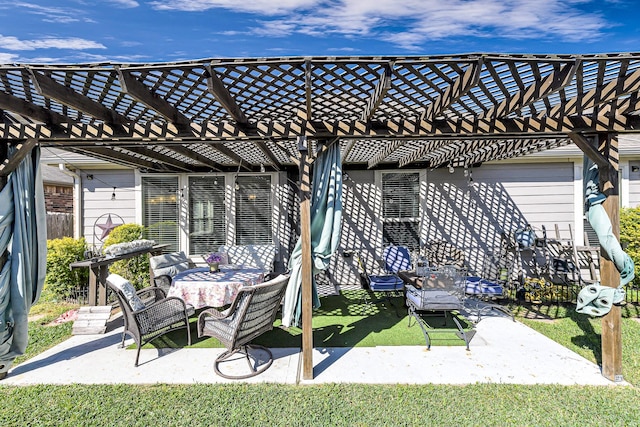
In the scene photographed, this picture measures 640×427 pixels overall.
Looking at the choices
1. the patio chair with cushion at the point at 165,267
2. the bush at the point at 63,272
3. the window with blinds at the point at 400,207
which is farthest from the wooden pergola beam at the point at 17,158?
the window with blinds at the point at 400,207

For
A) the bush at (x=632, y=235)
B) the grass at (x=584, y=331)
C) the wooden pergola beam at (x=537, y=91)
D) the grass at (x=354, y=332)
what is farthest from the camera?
the bush at (x=632, y=235)

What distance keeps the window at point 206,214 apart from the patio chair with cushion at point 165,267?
1039 mm

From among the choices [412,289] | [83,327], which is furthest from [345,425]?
[83,327]

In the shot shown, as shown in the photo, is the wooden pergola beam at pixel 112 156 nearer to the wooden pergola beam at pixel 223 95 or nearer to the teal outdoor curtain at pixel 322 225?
the wooden pergola beam at pixel 223 95

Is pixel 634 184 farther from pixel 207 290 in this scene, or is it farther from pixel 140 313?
pixel 140 313

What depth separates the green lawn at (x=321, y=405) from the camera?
2.66 meters

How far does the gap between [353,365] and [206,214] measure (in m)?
5.11

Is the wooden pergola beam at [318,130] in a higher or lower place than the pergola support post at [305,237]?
higher

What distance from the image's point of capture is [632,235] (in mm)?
5656

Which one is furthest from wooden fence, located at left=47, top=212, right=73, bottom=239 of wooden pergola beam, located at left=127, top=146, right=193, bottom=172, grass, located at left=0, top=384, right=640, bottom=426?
grass, located at left=0, top=384, right=640, bottom=426

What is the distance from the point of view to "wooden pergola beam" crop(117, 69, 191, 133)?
8.25ft

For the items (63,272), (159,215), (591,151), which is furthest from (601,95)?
(63,272)

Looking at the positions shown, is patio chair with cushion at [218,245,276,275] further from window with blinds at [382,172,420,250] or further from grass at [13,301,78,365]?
grass at [13,301,78,365]

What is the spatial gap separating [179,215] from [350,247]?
13.1ft
